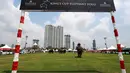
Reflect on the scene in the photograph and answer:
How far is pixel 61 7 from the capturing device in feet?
35.5

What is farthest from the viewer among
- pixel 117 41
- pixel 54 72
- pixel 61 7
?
pixel 54 72

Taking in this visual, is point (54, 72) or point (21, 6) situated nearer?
point (21, 6)

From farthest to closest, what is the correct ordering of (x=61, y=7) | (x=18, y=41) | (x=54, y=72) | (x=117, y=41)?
(x=54, y=72), (x=61, y=7), (x=117, y=41), (x=18, y=41)

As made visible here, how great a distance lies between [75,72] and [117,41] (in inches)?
134

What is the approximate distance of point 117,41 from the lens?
10.1 m

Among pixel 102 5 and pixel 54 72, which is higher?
pixel 102 5

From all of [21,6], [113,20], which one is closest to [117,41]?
[113,20]

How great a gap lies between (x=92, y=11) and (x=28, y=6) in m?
3.47

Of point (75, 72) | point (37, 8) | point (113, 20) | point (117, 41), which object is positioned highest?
point (37, 8)

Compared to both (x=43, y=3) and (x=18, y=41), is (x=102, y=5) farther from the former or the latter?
(x=18, y=41)

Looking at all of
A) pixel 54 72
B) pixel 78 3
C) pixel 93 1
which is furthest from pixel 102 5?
pixel 54 72

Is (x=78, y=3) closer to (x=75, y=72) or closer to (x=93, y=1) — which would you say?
(x=93, y=1)

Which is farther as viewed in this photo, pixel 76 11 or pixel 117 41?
pixel 76 11

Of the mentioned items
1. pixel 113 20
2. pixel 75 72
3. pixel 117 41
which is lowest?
pixel 75 72
